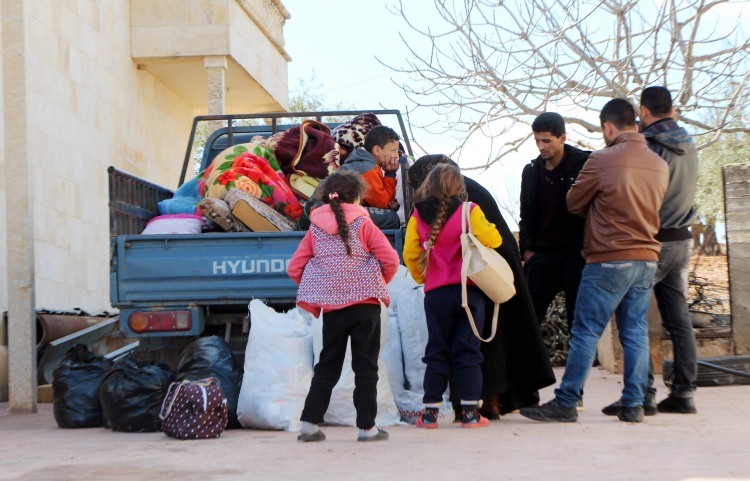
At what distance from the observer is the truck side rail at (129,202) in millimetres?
7352

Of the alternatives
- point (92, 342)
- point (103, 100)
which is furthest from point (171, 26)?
point (92, 342)

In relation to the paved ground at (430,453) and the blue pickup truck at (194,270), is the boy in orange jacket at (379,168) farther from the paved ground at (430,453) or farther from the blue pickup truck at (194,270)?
the paved ground at (430,453)

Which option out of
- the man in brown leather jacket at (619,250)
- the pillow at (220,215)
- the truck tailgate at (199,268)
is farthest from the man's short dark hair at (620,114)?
the pillow at (220,215)

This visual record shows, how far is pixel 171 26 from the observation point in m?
18.3

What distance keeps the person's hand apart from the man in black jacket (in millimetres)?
962

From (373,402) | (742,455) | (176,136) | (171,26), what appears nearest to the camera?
(742,455)

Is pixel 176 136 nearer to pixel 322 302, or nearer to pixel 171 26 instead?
pixel 171 26

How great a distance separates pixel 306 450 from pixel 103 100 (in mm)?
11826

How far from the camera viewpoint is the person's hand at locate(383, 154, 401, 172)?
7.48 m

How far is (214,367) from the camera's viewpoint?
22.9ft

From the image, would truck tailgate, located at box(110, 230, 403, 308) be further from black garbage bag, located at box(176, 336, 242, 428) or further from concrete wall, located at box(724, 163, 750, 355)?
concrete wall, located at box(724, 163, 750, 355)

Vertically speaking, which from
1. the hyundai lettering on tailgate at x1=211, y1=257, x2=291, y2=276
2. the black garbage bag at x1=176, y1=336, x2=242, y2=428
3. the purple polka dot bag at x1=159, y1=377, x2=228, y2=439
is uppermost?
the hyundai lettering on tailgate at x1=211, y1=257, x2=291, y2=276

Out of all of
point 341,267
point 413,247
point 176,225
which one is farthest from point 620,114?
point 176,225

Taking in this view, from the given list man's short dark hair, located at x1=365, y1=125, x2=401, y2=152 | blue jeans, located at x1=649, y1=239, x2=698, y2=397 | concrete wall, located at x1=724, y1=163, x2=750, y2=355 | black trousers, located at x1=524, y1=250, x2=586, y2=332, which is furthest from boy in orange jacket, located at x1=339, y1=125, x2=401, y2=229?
concrete wall, located at x1=724, y1=163, x2=750, y2=355
